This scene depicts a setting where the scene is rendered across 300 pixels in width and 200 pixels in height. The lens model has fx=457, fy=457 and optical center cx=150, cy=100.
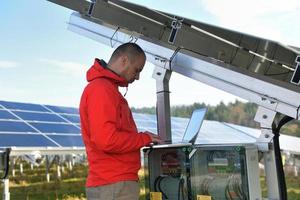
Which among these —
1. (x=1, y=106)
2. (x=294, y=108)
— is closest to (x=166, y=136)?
(x=294, y=108)

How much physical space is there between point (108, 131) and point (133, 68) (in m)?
0.42

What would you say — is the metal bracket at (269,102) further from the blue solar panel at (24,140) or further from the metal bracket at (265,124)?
the blue solar panel at (24,140)

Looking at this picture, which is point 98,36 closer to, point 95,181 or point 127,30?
point 127,30

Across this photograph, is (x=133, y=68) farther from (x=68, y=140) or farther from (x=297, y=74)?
(x=68, y=140)

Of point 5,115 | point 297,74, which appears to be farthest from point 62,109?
point 297,74

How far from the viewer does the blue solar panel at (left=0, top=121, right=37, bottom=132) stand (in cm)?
641

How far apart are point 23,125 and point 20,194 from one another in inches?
182

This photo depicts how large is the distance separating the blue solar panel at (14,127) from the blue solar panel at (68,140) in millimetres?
397

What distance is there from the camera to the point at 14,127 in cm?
661

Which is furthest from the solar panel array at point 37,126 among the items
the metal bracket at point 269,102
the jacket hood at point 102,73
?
the metal bracket at point 269,102

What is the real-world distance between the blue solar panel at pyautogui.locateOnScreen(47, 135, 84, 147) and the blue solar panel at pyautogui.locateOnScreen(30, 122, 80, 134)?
213 mm

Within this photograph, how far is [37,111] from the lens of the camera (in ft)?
26.9

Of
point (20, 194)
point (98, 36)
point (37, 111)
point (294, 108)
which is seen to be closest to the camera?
point (294, 108)

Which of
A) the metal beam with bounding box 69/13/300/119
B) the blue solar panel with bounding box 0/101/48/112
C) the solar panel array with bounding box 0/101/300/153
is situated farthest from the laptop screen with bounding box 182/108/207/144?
the blue solar panel with bounding box 0/101/48/112
